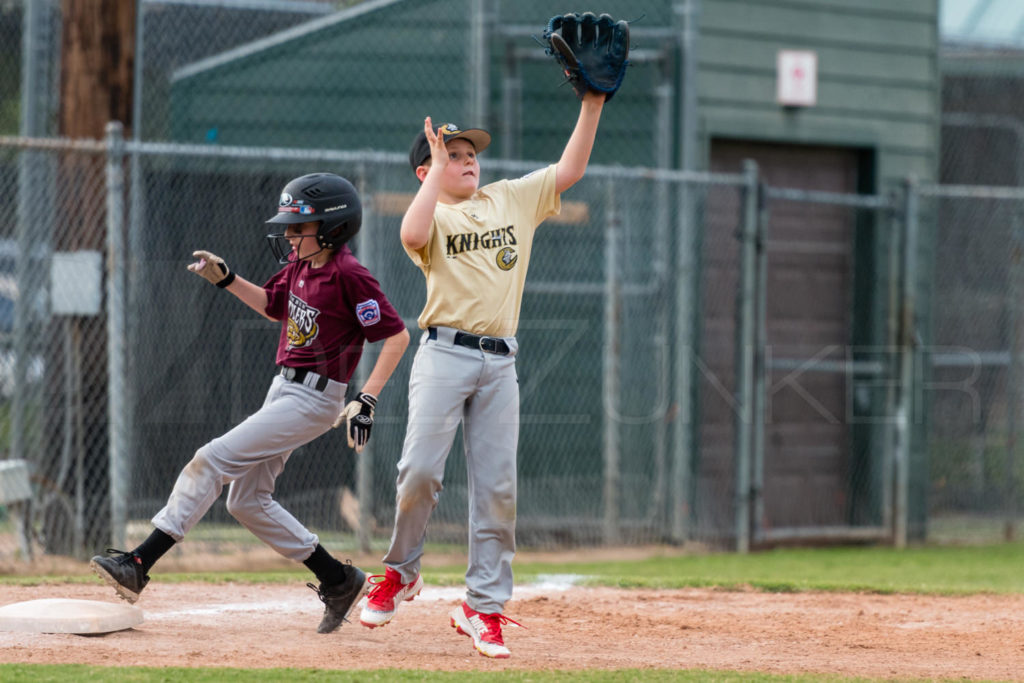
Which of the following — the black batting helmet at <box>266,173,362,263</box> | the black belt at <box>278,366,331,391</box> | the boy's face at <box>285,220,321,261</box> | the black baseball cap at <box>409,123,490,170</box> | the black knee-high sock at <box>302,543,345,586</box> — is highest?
the black baseball cap at <box>409,123,490,170</box>

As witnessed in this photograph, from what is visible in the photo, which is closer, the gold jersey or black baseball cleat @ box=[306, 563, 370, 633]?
the gold jersey

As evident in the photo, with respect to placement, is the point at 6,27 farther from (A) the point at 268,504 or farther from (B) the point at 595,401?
(A) the point at 268,504

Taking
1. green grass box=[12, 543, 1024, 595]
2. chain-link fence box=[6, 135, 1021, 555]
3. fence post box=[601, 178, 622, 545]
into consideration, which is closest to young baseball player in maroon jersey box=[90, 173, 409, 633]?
green grass box=[12, 543, 1024, 595]

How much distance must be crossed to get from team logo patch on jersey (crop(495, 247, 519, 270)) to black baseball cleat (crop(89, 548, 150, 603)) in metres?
1.78

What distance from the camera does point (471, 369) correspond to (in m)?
4.87

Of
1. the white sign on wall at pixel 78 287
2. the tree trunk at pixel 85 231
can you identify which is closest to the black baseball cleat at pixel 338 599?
the tree trunk at pixel 85 231

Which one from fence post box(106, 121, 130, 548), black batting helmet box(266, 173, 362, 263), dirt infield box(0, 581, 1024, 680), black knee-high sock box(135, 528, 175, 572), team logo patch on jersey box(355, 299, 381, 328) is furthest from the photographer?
fence post box(106, 121, 130, 548)

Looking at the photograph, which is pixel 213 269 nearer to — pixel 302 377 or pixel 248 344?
pixel 302 377

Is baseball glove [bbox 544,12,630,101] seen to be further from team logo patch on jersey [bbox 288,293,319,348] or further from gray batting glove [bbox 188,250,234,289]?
gray batting glove [bbox 188,250,234,289]

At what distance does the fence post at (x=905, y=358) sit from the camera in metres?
10.2

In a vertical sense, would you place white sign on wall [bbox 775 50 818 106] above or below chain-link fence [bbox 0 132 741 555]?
above

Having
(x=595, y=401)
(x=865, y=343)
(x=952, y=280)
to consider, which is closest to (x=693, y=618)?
(x=595, y=401)

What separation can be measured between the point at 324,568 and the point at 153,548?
72 cm

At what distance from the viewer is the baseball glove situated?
4891 millimetres
